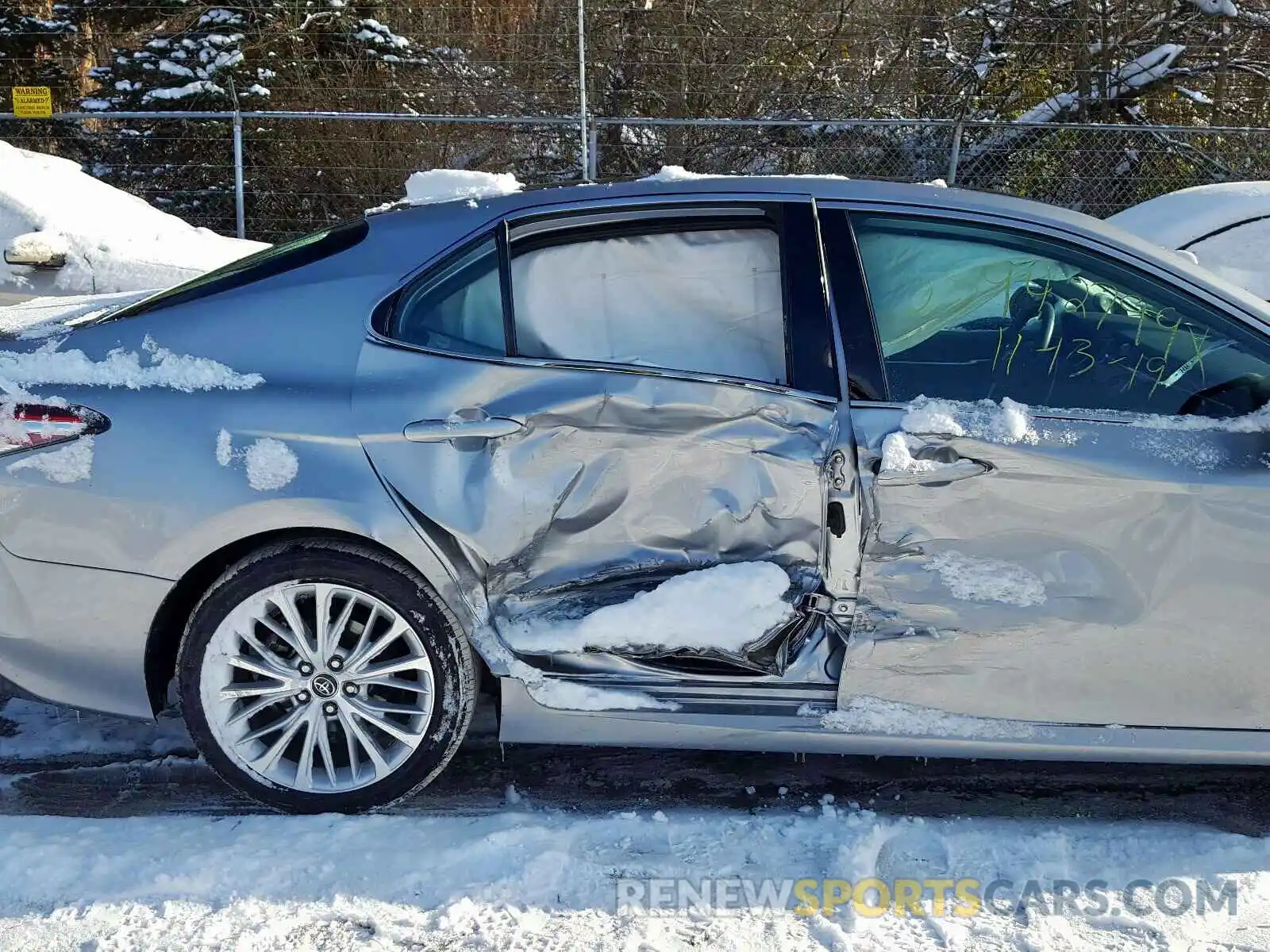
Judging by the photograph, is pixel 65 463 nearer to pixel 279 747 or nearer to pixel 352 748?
pixel 279 747

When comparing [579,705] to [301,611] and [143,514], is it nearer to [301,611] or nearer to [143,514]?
[301,611]

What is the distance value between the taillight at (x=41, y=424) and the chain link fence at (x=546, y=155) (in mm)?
8692

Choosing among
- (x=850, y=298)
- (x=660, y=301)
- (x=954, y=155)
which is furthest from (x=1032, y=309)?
(x=954, y=155)

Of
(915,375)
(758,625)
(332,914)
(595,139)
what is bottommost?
(332,914)

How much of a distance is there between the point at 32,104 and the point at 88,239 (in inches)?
147

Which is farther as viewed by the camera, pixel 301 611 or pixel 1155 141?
pixel 1155 141

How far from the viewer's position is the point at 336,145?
499 inches

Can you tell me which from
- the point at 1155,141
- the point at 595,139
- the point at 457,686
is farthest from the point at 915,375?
the point at 1155,141

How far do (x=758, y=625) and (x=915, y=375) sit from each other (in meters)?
0.79

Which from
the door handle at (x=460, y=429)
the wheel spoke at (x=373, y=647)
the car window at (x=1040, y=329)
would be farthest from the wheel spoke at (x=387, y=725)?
the car window at (x=1040, y=329)

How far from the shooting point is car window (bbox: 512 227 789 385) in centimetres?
314

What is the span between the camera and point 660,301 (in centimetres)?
320

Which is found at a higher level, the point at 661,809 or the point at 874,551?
the point at 874,551

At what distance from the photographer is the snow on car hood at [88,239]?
8.30 meters
